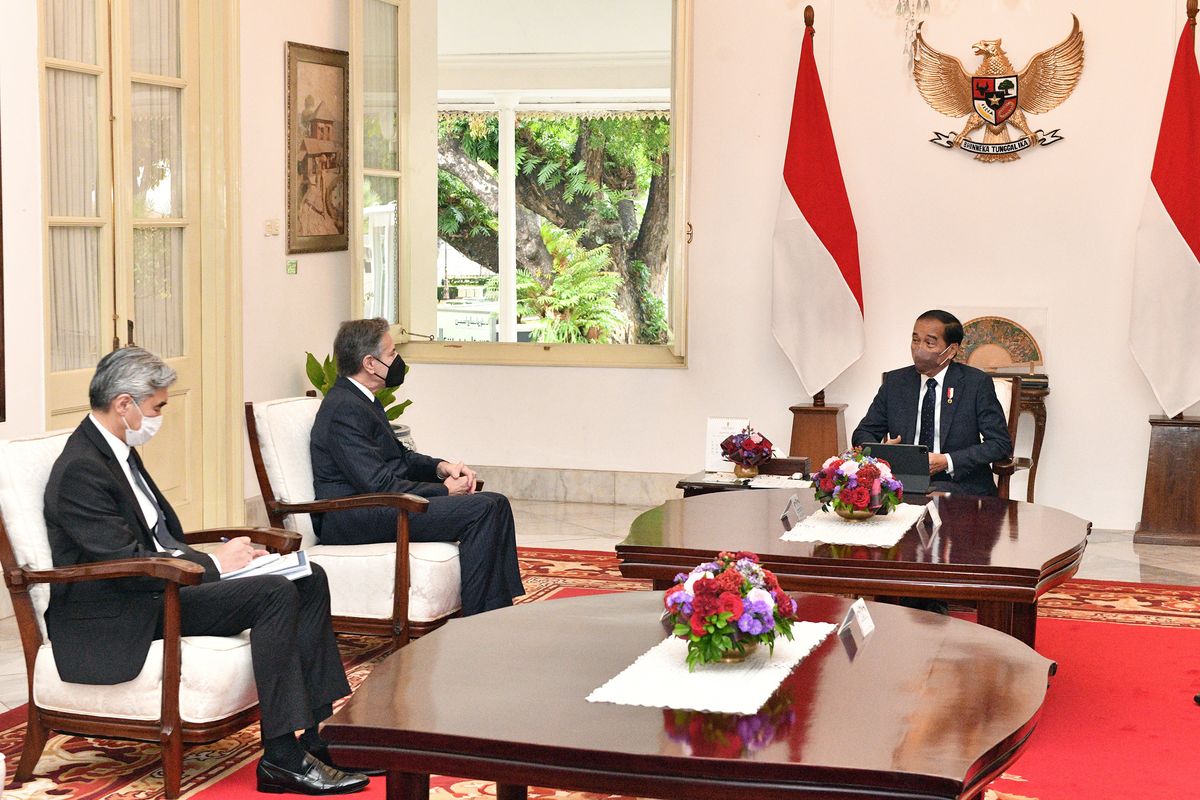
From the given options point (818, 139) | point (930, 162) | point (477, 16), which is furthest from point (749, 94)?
point (477, 16)

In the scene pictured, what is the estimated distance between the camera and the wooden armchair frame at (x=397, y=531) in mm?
4922

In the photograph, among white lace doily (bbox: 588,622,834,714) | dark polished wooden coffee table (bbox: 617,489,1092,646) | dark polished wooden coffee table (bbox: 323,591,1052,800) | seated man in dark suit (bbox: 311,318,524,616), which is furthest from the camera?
seated man in dark suit (bbox: 311,318,524,616)

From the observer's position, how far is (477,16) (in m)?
9.33

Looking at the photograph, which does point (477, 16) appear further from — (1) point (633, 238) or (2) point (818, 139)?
(2) point (818, 139)

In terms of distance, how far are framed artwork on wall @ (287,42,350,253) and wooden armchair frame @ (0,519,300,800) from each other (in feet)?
14.0

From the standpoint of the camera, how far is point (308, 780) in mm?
3768

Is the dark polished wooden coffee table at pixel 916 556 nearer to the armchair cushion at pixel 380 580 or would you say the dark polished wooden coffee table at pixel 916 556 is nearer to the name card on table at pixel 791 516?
the name card on table at pixel 791 516

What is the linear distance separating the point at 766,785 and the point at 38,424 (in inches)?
177

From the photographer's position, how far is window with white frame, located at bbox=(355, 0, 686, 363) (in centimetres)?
902

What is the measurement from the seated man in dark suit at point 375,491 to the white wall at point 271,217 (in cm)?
236

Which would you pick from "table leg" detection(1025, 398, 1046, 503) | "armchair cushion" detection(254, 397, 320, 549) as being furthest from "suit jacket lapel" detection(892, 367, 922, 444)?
"armchair cushion" detection(254, 397, 320, 549)

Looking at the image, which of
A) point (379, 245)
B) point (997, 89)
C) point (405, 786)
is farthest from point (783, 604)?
point (379, 245)

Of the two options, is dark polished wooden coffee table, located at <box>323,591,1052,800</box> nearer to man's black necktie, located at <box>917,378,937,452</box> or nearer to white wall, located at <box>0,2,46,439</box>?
man's black necktie, located at <box>917,378,937,452</box>

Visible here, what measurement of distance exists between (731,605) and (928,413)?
11.7 feet
